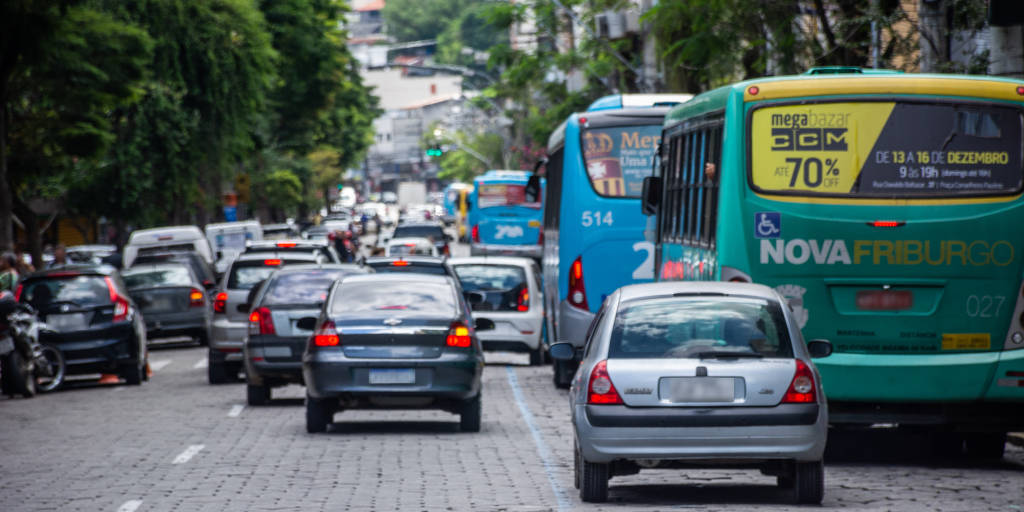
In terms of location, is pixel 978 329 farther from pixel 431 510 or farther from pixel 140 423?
pixel 140 423

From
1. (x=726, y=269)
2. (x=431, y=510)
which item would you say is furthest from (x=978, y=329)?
(x=431, y=510)

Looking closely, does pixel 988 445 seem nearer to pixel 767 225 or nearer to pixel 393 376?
pixel 767 225

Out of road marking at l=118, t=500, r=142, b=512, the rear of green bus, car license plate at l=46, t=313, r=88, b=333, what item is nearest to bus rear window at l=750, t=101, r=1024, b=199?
the rear of green bus

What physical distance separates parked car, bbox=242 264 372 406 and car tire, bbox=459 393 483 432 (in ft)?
10.1

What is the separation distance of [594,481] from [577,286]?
30.3 feet

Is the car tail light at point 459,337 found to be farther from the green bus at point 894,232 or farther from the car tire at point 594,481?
the car tire at point 594,481

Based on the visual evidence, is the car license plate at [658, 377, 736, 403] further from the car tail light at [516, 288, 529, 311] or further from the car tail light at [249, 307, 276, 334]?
the car tail light at [516, 288, 529, 311]

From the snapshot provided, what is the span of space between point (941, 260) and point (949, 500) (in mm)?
2352

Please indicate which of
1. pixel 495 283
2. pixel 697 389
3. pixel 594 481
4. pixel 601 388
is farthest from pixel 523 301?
pixel 697 389

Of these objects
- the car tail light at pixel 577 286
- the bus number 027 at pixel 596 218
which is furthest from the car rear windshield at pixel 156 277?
the bus number 027 at pixel 596 218

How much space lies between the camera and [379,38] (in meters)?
199

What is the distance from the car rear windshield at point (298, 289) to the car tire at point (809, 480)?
9.50 meters

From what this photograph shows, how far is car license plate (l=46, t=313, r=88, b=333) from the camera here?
23406 millimetres

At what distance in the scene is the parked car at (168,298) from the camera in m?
31.4
